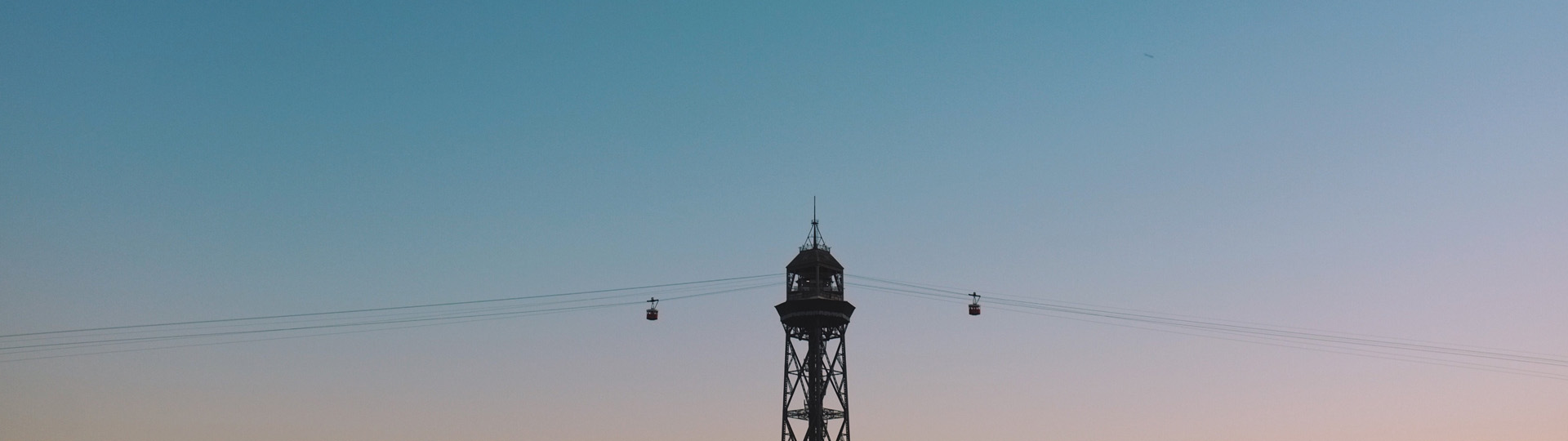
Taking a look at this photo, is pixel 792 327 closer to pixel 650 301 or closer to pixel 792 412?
pixel 792 412

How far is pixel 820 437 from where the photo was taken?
148 m

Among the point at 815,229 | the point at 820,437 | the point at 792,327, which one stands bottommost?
the point at 820,437

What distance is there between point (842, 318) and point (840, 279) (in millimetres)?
4524

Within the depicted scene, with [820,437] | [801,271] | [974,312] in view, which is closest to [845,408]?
[820,437]

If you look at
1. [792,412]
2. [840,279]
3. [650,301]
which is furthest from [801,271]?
[650,301]

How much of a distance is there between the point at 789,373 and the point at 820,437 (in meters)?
6.91

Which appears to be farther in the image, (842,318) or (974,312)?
(842,318)

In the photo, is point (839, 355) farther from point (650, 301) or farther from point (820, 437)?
point (650, 301)

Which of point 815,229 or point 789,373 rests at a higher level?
point 815,229

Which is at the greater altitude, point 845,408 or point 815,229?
point 815,229

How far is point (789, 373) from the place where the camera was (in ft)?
494

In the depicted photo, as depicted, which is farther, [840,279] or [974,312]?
[840,279]

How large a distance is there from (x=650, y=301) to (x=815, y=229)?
29642 millimetres

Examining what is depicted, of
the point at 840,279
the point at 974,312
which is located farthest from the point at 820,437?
the point at 974,312
